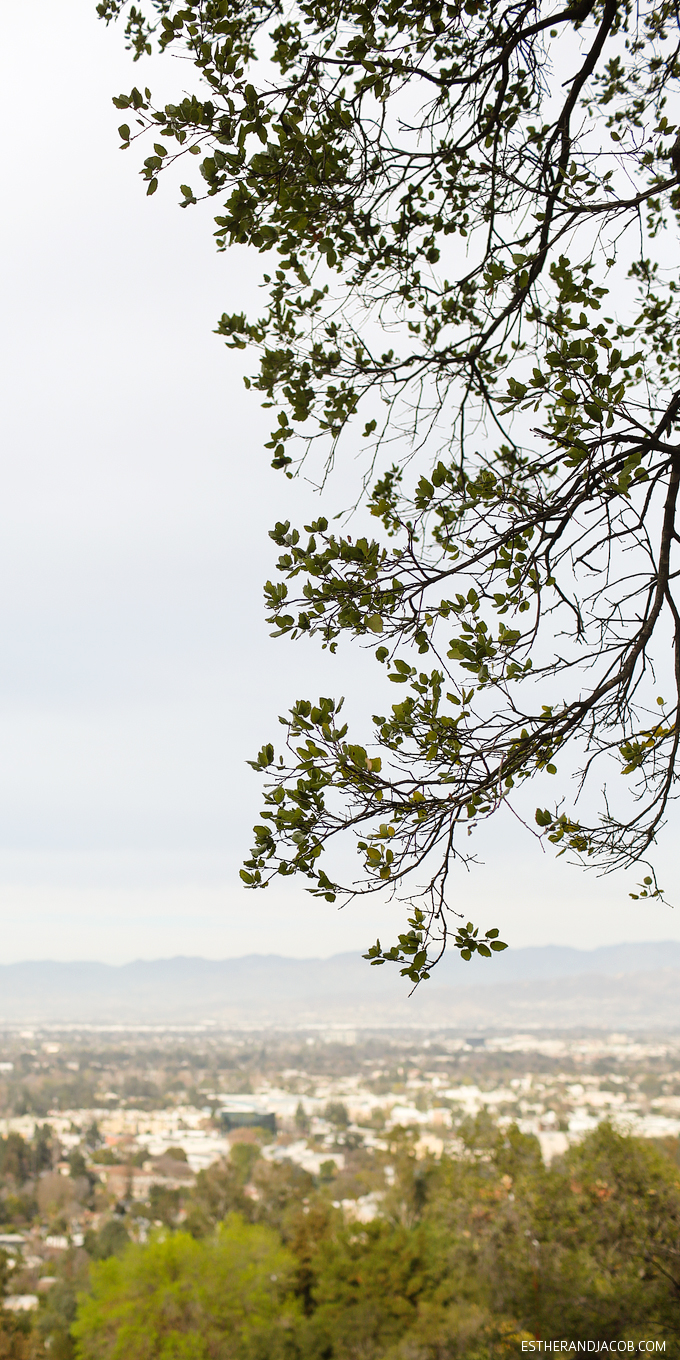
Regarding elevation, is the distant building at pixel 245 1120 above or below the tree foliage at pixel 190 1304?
below

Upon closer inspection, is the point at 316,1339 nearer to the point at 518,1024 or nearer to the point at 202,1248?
the point at 202,1248

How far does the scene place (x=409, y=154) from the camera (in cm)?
344

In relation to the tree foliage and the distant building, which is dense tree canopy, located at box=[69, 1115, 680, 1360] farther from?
the distant building

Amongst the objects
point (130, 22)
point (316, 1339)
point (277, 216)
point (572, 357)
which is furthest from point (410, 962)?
point (316, 1339)

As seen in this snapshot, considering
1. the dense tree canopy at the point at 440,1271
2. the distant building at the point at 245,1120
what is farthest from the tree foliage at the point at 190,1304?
the distant building at the point at 245,1120

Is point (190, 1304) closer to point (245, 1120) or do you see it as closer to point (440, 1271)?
point (440, 1271)

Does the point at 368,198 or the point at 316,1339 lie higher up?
the point at 368,198

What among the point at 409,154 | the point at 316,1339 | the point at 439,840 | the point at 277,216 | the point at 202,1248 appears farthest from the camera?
the point at 202,1248

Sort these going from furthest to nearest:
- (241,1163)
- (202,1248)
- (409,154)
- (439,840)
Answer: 1. (241,1163)
2. (202,1248)
3. (409,154)
4. (439,840)

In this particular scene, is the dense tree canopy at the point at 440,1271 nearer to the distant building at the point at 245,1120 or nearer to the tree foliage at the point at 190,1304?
the tree foliage at the point at 190,1304

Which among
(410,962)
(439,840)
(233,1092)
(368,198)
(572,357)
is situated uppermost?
(368,198)

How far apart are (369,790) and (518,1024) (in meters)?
177

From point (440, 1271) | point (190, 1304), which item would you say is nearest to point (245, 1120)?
point (190, 1304)

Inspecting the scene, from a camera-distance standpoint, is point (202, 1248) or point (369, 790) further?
point (202, 1248)
